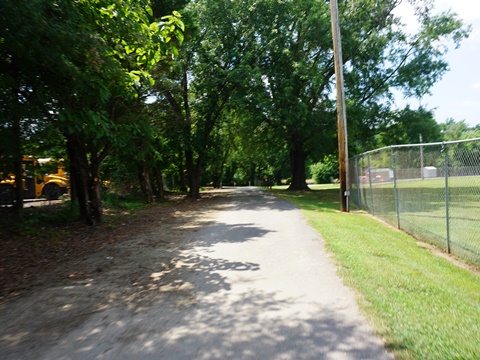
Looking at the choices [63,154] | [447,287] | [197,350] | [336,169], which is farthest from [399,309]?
[336,169]

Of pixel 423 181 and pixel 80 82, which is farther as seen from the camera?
pixel 423 181

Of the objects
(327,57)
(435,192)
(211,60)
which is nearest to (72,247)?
(435,192)

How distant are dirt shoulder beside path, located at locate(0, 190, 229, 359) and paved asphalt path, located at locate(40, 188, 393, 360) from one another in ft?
1.03

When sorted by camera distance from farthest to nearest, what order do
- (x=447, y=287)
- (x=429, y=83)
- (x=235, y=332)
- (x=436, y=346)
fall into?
(x=429, y=83) → (x=447, y=287) → (x=235, y=332) → (x=436, y=346)

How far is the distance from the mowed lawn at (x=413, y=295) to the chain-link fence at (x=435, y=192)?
24.8 inches

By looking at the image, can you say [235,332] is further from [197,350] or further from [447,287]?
[447,287]

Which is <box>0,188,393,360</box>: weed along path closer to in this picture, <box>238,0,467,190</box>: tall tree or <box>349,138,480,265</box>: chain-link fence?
<box>349,138,480,265</box>: chain-link fence

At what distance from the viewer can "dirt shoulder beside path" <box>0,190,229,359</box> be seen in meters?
3.80

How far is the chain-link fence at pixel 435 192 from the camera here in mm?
6539

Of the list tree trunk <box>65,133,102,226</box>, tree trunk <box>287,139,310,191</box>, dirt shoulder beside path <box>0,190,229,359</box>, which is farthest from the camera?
tree trunk <box>287,139,310,191</box>

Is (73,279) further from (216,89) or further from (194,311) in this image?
(216,89)

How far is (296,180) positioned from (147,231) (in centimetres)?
2132

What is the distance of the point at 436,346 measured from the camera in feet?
9.89

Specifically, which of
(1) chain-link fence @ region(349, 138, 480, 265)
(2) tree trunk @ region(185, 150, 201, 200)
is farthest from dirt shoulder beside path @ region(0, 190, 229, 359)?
(2) tree trunk @ region(185, 150, 201, 200)
